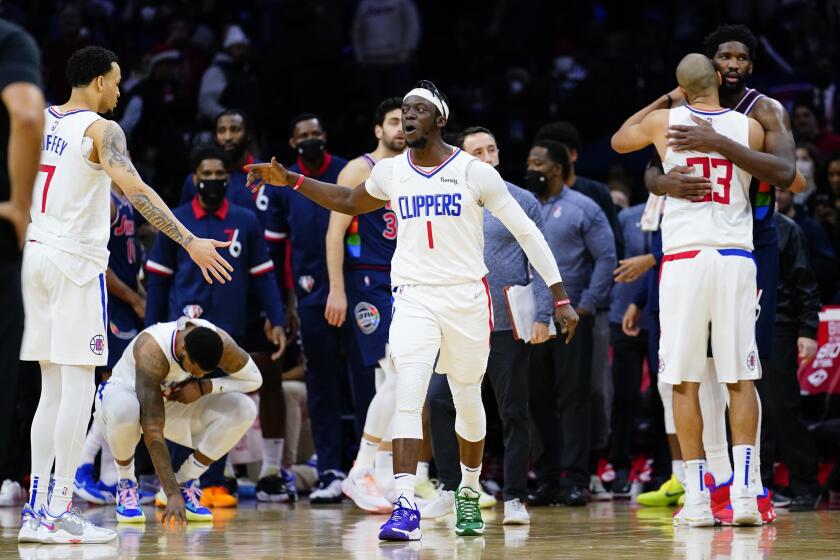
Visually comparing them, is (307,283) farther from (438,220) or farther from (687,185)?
(687,185)

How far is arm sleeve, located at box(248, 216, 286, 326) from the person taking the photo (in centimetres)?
973

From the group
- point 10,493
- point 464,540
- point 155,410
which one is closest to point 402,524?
point 464,540

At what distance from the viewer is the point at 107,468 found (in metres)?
→ 10.1

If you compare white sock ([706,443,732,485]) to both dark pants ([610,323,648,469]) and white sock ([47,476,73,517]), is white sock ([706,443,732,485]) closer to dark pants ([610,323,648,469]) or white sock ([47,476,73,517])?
dark pants ([610,323,648,469])

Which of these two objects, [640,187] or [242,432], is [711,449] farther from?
[640,187]

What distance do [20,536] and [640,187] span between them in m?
8.25

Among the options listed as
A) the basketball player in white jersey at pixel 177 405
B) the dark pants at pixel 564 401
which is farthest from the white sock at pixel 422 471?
the basketball player in white jersey at pixel 177 405

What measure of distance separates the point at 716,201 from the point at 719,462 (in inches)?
58.4

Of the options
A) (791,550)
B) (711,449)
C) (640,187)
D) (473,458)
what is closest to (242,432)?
(473,458)

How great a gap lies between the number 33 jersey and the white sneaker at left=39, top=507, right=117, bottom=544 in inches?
136

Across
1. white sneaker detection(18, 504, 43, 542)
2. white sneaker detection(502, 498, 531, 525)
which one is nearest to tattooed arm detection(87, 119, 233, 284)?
white sneaker detection(18, 504, 43, 542)

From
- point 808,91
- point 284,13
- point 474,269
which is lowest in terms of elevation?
point 474,269

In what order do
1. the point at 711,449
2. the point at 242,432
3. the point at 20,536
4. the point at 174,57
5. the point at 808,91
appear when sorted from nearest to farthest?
the point at 20,536
the point at 711,449
the point at 242,432
the point at 808,91
the point at 174,57

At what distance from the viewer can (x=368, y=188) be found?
7.19 metres
